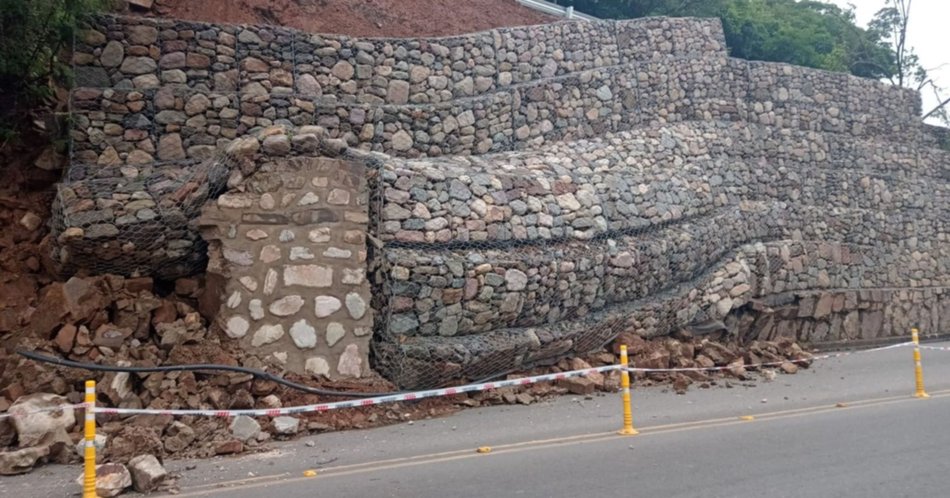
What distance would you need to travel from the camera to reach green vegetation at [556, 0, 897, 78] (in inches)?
957

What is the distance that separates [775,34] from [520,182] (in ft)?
55.1

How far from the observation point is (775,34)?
25391 mm

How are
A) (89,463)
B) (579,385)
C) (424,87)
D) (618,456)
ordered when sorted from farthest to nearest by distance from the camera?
(424,87) < (579,385) < (618,456) < (89,463)

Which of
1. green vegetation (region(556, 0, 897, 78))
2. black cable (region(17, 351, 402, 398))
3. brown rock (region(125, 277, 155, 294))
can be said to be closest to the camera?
black cable (region(17, 351, 402, 398))

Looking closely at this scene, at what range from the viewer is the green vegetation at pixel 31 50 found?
10484 millimetres

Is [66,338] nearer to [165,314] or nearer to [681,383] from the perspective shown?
[165,314]

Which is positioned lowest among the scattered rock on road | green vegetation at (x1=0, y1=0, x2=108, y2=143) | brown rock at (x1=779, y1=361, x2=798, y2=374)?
brown rock at (x1=779, y1=361, x2=798, y2=374)

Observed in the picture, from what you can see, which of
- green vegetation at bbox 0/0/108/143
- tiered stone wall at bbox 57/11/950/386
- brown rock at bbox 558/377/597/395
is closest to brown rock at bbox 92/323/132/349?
tiered stone wall at bbox 57/11/950/386

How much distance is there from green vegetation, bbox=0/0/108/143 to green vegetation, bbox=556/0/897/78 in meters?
15.9

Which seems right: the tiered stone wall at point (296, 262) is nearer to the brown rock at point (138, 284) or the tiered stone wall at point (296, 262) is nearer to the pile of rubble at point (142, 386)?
the pile of rubble at point (142, 386)

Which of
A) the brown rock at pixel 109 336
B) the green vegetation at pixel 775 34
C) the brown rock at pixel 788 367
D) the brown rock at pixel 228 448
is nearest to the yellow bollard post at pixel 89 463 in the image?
the brown rock at pixel 228 448

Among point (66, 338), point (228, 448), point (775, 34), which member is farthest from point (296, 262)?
point (775, 34)

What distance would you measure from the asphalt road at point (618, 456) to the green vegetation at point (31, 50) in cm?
624

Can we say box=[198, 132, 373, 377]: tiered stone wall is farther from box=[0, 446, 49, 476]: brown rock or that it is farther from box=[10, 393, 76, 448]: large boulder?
box=[0, 446, 49, 476]: brown rock
